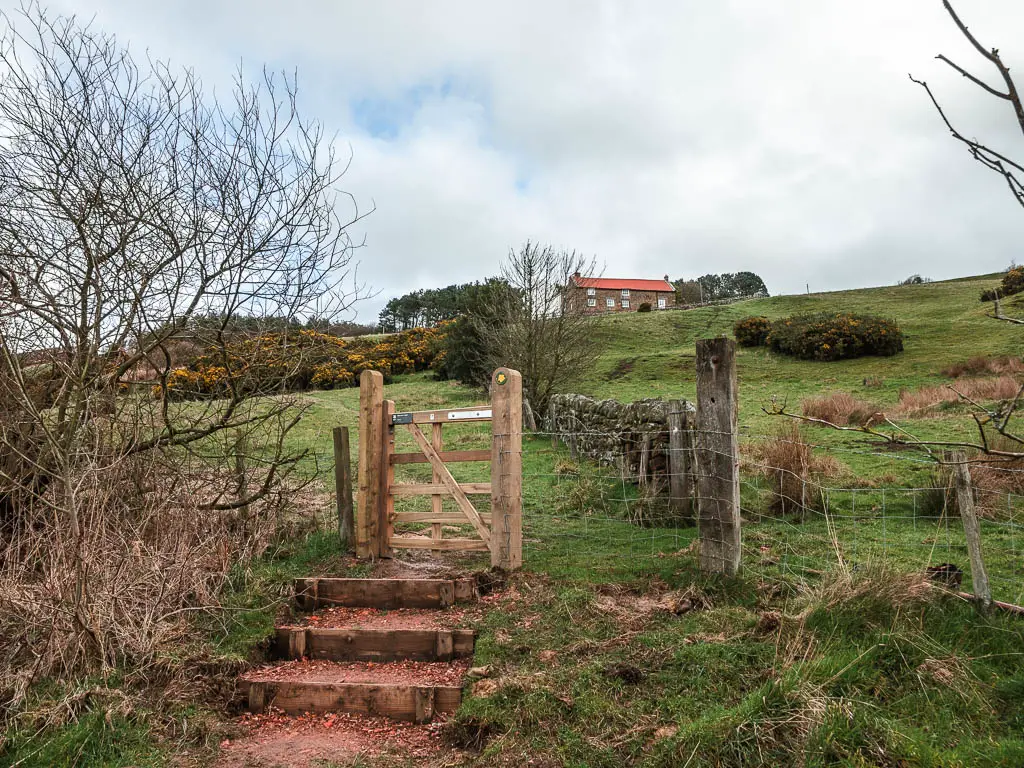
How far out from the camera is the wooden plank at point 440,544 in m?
7.62

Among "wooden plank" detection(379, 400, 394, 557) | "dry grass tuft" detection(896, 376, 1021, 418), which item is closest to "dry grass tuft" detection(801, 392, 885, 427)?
"dry grass tuft" detection(896, 376, 1021, 418)

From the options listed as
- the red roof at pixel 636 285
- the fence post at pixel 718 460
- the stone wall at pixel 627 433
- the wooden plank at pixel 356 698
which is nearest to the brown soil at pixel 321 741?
the wooden plank at pixel 356 698

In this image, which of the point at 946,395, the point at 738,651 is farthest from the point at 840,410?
the point at 738,651

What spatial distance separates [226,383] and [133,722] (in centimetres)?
421

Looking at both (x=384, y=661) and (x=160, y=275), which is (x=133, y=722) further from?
(x=160, y=275)

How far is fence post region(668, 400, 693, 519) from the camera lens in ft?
28.7

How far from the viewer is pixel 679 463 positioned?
28.8ft

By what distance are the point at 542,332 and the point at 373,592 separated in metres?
15.3

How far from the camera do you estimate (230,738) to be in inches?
188

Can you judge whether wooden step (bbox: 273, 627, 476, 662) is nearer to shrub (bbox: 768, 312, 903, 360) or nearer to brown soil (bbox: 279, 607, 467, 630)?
brown soil (bbox: 279, 607, 467, 630)

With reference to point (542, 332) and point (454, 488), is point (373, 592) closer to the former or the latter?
point (454, 488)

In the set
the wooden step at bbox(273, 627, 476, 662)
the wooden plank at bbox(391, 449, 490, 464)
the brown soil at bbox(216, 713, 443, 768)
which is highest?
the wooden plank at bbox(391, 449, 490, 464)

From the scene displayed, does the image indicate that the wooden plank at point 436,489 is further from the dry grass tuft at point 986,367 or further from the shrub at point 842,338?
the shrub at point 842,338

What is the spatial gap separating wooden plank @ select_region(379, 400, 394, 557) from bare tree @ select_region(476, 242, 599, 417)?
512 inches
